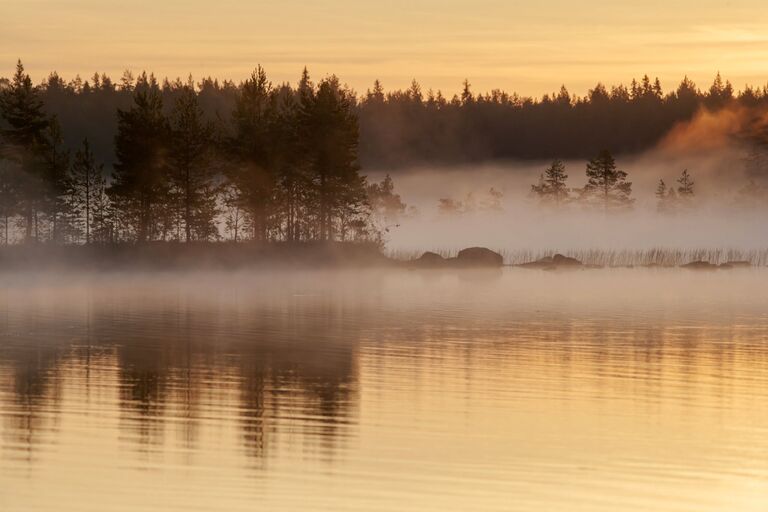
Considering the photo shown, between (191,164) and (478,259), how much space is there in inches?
842

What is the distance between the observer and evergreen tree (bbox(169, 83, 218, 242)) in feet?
297

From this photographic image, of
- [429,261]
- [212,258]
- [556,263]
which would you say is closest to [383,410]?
[212,258]

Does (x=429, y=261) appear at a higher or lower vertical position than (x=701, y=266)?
higher

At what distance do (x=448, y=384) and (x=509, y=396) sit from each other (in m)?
1.88

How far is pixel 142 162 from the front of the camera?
3556 inches

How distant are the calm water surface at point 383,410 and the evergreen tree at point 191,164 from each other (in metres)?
44.3

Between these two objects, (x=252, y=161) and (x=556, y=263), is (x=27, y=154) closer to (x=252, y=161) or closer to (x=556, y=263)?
(x=252, y=161)

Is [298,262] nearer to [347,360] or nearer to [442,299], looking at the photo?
[442,299]

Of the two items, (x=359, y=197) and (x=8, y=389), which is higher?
(x=359, y=197)

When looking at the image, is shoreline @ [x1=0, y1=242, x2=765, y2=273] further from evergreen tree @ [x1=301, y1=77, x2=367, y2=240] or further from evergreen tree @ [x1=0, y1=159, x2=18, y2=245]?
evergreen tree @ [x1=0, y1=159, x2=18, y2=245]

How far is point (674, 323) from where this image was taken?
4184 centimetres

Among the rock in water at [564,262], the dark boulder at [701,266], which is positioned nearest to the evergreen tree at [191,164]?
the rock in water at [564,262]

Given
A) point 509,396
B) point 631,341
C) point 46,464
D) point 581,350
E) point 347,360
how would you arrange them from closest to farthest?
1. point 46,464
2. point 509,396
3. point 347,360
4. point 581,350
5. point 631,341

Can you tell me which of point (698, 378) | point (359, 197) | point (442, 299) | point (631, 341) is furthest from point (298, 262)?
point (698, 378)
